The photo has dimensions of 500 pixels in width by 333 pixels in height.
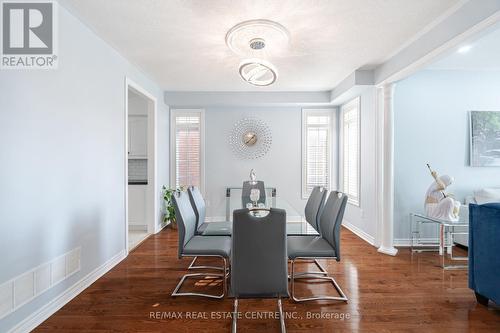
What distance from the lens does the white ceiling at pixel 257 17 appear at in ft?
7.84

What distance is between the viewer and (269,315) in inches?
88.5

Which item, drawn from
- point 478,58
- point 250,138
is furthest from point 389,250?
point 250,138

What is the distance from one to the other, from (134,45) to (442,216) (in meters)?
4.21

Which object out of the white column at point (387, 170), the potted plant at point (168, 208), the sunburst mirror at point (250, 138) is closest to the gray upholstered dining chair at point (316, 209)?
the white column at point (387, 170)

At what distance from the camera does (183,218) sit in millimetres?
2510

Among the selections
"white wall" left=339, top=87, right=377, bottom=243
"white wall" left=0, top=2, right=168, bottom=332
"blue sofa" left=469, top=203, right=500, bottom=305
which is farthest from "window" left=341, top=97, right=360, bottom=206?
"white wall" left=0, top=2, right=168, bottom=332

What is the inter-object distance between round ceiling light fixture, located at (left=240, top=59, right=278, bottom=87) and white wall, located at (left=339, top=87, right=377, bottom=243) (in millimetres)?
1963

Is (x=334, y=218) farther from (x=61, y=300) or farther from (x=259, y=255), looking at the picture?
(x=61, y=300)

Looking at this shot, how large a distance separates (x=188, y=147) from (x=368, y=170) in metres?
3.39

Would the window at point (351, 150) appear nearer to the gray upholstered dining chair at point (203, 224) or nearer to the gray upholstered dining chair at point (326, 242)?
the gray upholstered dining chair at point (326, 242)

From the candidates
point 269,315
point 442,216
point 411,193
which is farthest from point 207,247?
point 411,193

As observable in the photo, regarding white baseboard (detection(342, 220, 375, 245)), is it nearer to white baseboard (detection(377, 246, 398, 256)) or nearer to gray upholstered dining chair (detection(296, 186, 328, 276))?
white baseboard (detection(377, 246, 398, 256))

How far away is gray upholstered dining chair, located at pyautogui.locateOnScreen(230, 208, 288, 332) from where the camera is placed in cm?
175

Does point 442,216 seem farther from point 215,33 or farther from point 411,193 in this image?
point 215,33
